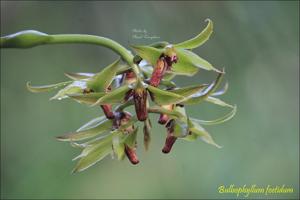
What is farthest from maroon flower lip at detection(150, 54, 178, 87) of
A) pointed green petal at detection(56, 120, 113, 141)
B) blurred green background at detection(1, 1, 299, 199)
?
blurred green background at detection(1, 1, 299, 199)

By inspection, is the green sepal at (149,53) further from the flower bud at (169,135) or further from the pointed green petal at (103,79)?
the flower bud at (169,135)

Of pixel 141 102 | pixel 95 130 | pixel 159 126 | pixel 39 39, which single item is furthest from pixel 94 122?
pixel 159 126

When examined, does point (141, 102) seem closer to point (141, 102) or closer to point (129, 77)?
point (141, 102)

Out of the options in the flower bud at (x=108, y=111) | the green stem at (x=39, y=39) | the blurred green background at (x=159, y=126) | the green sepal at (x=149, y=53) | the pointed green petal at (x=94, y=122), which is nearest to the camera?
the green stem at (x=39, y=39)

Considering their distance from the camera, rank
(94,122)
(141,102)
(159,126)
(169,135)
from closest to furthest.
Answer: (141,102)
(169,135)
(94,122)
(159,126)

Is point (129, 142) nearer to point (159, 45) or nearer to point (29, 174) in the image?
point (159, 45)

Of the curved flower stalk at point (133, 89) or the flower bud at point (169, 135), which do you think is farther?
the flower bud at point (169, 135)

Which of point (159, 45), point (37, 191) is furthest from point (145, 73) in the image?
point (37, 191)

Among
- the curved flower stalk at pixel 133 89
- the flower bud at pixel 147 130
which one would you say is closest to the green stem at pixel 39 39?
the curved flower stalk at pixel 133 89

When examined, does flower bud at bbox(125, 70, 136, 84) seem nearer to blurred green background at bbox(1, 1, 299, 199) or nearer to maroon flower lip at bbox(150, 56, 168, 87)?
maroon flower lip at bbox(150, 56, 168, 87)
